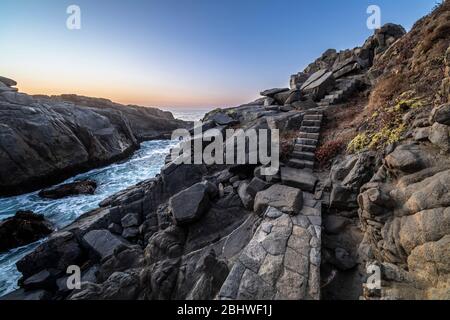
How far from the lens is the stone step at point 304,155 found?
27.6 ft

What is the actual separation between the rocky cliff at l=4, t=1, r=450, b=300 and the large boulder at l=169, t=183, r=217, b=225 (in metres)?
0.04

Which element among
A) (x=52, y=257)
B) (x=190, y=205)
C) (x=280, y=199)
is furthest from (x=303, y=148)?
(x=52, y=257)

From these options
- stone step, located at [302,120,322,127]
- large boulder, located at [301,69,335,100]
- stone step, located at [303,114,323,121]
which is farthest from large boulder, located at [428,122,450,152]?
large boulder, located at [301,69,335,100]

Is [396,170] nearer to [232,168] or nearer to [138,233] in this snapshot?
[232,168]

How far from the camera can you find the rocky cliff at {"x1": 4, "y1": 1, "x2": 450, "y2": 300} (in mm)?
3871

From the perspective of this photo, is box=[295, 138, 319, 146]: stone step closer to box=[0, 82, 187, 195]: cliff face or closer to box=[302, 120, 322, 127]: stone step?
box=[302, 120, 322, 127]: stone step

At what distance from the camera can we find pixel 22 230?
12562 millimetres

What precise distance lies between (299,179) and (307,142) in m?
2.63

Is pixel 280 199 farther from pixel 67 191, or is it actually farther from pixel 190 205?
pixel 67 191

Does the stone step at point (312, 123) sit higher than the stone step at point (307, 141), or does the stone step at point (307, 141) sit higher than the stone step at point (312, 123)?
the stone step at point (312, 123)

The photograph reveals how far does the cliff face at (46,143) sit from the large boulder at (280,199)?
79.1 ft

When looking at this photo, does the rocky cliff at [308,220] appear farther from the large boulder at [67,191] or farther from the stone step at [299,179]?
the large boulder at [67,191]

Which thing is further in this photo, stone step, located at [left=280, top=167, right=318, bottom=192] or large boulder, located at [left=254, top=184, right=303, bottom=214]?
stone step, located at [left=280, top=167, right=318, bottom=192]

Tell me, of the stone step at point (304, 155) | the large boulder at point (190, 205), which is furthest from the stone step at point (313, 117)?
the large boulder at point (190, 205)
